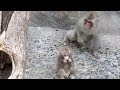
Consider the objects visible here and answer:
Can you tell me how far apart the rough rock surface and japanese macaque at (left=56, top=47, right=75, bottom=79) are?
0.18 metres

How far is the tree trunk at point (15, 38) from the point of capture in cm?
500

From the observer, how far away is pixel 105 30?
7.13 meters

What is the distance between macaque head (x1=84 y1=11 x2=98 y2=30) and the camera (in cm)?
481

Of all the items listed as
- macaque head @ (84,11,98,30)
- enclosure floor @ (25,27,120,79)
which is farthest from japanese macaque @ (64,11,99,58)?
enclosure floor @ (25,27,120,79)

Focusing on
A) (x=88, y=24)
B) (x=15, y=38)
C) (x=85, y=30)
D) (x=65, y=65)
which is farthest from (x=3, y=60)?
(x=65, y=65)

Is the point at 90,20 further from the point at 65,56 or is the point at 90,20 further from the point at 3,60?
the point at 3,60

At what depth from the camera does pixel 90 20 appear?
489 centimetres

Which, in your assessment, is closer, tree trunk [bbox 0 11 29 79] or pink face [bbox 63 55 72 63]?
pink face [bbox 63 55 72 63]

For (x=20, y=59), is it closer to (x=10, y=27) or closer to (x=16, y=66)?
(x=16, y=66)

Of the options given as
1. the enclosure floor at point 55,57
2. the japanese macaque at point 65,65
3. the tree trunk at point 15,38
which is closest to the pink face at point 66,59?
the japanese macaque at point 65,65

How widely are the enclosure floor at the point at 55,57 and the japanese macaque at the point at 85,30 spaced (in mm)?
141

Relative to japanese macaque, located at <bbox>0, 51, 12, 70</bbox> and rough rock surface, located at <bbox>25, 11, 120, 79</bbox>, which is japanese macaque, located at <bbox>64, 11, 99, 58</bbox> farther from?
japanese macaque, located at <bbox>0, 51, 12, 70</bbox>

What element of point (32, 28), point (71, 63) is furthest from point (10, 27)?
point (71, 63)
